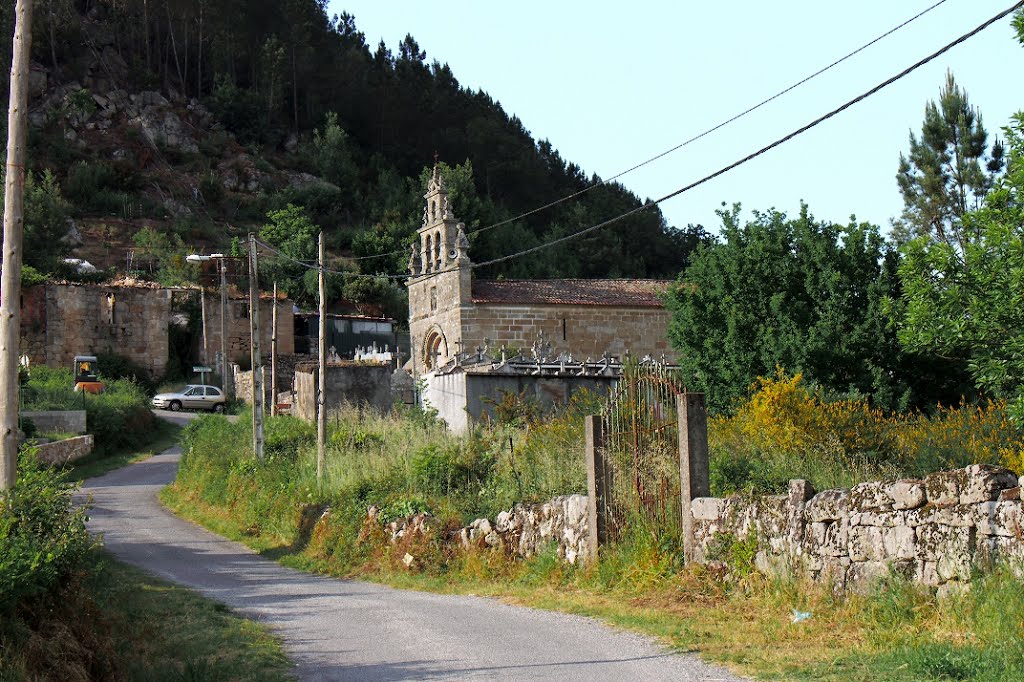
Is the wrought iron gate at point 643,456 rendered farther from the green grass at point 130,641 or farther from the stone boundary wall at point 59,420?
the stone boundary wall at point 59,420

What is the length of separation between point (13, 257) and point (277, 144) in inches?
3208

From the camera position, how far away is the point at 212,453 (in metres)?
26.4

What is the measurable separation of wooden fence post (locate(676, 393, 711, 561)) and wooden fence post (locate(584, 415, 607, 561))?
1.34m

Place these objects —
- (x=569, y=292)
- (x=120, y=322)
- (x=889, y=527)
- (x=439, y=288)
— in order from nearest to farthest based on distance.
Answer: (x=889, y=527) → (x=569, y=292) → (x=439, y=288) → (x=120, y=322)

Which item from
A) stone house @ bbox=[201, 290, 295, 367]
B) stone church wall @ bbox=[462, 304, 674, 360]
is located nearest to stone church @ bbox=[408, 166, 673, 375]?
stone church wall @ bbox=[462, 304, 674, 360]

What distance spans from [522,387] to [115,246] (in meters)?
49.4

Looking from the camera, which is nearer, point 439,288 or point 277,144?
point 439,288

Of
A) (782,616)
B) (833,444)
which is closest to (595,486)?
(833,444)

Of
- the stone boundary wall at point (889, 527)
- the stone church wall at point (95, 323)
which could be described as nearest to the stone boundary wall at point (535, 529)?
the stone boundary wall at point (889, 527)

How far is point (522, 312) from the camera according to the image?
41.7m

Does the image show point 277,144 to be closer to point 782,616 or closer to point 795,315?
point 795,315

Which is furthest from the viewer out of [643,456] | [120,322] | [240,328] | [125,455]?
[240,328]

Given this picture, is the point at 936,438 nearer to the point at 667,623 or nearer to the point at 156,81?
the point at 667,623

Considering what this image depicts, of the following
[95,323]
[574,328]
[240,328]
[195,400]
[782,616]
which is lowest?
[782,616]
